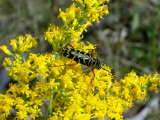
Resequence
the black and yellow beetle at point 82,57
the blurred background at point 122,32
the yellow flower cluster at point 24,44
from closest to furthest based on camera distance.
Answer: the black and yellow beetle at point 82,57
the yellow flower cluster at point 24,44
the blurred background at point 122,32

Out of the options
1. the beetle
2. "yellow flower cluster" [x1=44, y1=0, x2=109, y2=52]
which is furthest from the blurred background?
"yellow flower cluster" [x1=44, y1=0, x2=109, y2=52]

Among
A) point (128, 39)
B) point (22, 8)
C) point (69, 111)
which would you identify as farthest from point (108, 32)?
point (69, 111)

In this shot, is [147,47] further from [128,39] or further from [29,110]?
[29,110]

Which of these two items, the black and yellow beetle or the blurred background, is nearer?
the black and yellow beetle

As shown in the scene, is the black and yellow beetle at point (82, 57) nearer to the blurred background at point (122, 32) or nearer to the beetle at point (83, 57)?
the beetle at point (83, 57)

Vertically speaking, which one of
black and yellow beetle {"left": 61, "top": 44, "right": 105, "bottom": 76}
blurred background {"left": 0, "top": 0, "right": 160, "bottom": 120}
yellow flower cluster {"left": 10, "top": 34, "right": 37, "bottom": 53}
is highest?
blurred background {"left": 0, "top": 0, "right": 160, "bottom": 120}

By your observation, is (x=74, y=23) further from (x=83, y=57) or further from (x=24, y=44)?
(x=24, y=44)

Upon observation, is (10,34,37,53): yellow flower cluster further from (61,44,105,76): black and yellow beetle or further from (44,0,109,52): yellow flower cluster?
(61,44,105,76): black and yellow beetle

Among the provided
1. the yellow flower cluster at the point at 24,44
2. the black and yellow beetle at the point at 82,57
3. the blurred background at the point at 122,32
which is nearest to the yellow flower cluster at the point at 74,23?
the black and yellow beetle at the point at 82,57

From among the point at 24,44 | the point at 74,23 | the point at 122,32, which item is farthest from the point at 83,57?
the point at 122,32
